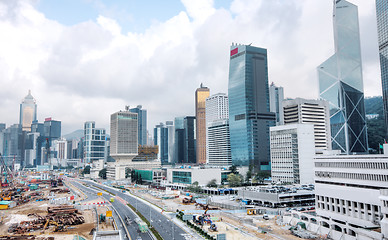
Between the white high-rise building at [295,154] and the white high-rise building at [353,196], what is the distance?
81.7 meters

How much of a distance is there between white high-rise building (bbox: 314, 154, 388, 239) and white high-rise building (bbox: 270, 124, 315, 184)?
3217 inches

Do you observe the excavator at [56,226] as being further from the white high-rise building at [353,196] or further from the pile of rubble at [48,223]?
the white high-rise building at [353,196]

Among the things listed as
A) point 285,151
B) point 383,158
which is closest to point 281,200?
point 383,158

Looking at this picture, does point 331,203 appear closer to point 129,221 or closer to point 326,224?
point 326,224

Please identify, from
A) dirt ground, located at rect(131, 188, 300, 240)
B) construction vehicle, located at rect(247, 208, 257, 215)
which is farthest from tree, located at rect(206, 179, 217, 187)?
dirt ground, located at rect(131, 188, 300, 240)

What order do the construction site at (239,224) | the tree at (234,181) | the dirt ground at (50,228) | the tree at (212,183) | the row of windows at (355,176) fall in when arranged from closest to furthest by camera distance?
1. the row of windows at (355,176)
2. the construction site at (239,224)
3. the dirt ground at (50,228)
4. the tree at (212,183)
5. the tree at (234,181)

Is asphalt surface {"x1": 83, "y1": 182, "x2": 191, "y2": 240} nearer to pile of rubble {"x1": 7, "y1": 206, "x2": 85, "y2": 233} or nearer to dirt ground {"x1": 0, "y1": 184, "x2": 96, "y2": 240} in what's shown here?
dirt ground {"x1": 0, "y1": 184, "x2": 96, "y2": 240}

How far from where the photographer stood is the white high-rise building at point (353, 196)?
6775 centimetres

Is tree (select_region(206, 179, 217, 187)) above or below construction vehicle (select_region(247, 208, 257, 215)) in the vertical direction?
above

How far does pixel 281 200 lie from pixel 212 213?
91.1ft

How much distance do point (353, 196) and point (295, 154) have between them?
9965 centimetres

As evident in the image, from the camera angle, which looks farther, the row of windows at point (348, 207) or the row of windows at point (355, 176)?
the row of windows at point (355, 176)

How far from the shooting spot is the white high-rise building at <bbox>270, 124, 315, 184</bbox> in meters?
173

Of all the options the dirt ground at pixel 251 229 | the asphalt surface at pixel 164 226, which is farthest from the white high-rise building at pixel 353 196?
the asphalt surface at pixel 164 226
